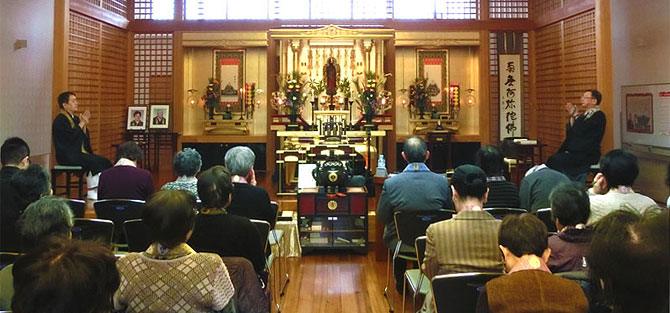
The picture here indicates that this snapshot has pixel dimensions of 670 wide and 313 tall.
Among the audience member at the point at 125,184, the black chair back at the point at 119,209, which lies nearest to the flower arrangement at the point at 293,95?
the audience member at the point at 125,184

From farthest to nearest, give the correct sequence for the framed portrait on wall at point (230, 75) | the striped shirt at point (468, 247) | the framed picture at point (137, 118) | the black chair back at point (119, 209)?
the framed portrait on wall at point (230, 75) < the framed picture at point (137, 118) < the black chair back at point (119, 209) < the striped shirt at point (468, 247)

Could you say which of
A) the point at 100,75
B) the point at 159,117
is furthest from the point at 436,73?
the point at 100,75

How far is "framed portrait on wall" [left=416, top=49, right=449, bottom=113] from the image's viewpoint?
33.2 feet

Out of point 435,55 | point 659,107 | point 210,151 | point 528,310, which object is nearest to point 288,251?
point 528,310

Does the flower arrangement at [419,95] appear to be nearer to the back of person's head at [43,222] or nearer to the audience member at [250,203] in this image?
the audience member at [250,203]

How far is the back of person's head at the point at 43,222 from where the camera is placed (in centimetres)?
220

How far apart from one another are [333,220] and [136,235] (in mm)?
2394

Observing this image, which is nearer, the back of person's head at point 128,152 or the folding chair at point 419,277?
the folding chair at point 419,277

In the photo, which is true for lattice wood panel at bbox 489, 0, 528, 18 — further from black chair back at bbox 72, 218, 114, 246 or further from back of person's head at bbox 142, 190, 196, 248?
back of person's head at bbox 142, 190, 196, 248

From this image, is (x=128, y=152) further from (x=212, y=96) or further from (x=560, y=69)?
(x=560, y=69)

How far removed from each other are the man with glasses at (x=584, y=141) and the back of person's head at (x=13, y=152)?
5387mm

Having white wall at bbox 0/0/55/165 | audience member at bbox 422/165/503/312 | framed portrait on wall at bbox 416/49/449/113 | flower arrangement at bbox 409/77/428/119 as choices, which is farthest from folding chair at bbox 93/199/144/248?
framed portrait on wall at bbox 416/49/449/113

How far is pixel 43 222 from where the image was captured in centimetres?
221

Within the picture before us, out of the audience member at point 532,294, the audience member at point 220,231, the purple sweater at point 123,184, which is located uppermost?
the purple sweater at point 123,184
